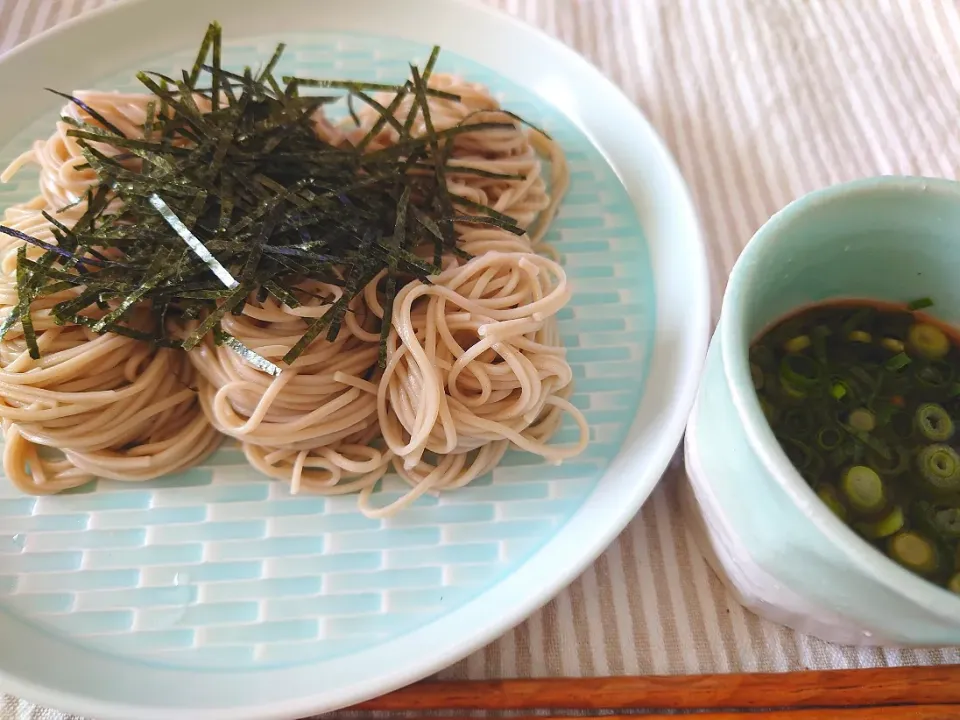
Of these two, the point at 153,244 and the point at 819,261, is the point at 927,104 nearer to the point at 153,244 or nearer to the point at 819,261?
the point at 819,261

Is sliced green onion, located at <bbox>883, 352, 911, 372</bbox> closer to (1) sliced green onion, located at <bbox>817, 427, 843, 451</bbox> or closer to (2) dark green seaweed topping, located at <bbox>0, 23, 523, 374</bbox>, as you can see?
(1) sliced green onion, located at <bbox>817, 427, 843, 451</bbox>

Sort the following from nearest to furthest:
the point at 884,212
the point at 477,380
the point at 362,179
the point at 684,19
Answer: the point at 884,212 < the point at 477,380 < the point at 362,179 < the point at 684,19

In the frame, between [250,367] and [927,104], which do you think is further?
[927,104]

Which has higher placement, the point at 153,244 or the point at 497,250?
the point at 153,244

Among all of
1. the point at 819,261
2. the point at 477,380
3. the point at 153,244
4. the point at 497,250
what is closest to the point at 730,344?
the point at 819,261

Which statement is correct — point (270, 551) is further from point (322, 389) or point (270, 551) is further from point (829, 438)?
point (829, 438)

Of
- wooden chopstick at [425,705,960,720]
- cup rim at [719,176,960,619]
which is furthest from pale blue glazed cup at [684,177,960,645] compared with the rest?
wooden chopstick at [425,705,960,720]

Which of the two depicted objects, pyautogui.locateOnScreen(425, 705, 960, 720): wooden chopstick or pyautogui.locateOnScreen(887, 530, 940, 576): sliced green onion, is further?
pyautogui.locateOnScreen(425, 705, 960, 720): wooden chopstick
